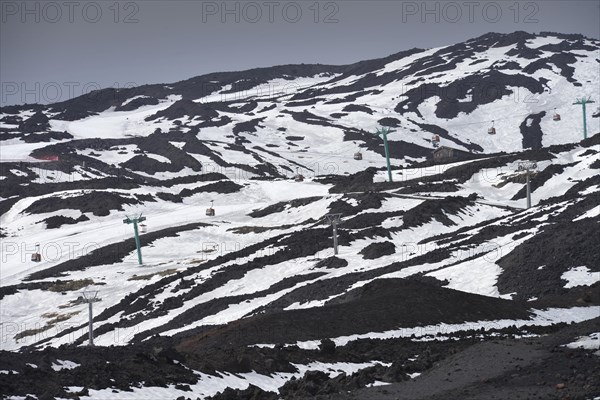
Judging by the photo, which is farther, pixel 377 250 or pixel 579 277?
pixel 377 250

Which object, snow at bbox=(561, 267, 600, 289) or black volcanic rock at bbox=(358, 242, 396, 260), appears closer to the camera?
snow at bbox=(561, 267, 600, 289)

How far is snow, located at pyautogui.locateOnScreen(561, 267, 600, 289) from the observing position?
2370 inches

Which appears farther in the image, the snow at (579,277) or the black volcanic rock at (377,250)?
the black volcanic rock at (377,250)

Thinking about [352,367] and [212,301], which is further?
[212,301]

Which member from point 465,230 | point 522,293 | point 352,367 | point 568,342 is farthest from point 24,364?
point 465,230

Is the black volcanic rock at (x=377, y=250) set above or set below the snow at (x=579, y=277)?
below

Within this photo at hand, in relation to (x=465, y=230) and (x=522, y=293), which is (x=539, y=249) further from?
(x=465, y=230)

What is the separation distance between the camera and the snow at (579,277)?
197 feet

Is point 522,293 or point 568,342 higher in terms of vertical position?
point 568,342

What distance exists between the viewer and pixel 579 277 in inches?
2418

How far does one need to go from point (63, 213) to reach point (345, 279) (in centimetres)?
8672

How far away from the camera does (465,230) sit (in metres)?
102

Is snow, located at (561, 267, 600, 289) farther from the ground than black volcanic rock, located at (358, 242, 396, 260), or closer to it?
farther from the ground

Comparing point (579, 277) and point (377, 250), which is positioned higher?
point (579, 277)
